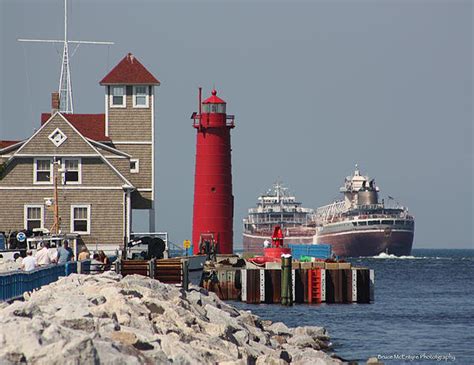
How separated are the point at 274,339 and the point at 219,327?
5.61 meters

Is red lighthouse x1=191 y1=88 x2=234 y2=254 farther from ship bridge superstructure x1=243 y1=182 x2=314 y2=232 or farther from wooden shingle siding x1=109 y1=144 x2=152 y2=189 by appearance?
ship bridge superstructure x1=243 y1=182 x2=314 y2=232

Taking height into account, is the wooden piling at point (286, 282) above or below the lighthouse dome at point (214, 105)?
below

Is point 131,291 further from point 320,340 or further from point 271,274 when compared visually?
point 271,274

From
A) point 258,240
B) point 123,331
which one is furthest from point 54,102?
point 258,240

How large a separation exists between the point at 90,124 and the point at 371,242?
88302mm

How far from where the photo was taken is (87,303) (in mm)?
18234

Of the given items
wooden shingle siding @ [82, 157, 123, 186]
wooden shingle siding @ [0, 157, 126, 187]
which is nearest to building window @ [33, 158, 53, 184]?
wooden shingle siding @ [0, 157, 126, 187]

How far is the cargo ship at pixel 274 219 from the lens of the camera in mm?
151750

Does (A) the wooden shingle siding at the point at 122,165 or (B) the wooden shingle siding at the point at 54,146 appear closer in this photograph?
(B) the wooden shingle siding at the point at 54,146

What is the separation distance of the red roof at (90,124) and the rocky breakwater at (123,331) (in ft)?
75.4

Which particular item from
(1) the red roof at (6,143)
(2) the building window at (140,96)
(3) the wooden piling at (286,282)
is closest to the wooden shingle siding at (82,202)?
(1) the red roof at (6,143)

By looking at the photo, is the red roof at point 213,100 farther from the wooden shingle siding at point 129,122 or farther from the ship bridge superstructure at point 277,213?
the ship bridge superstructure at point 277,213

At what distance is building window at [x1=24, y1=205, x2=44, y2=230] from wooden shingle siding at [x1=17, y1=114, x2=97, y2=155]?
2.18m

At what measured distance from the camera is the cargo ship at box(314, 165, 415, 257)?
134 metres
